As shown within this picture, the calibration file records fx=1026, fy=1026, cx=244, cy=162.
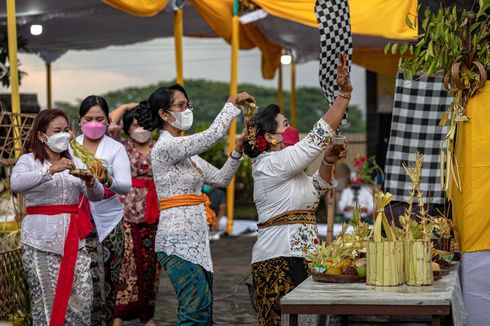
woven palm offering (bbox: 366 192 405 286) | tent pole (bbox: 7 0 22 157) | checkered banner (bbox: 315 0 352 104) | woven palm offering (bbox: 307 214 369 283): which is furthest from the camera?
tent pole (bbox: 7 0 22 157)

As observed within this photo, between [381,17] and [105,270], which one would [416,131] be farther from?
[381,17]

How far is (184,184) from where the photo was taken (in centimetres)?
600

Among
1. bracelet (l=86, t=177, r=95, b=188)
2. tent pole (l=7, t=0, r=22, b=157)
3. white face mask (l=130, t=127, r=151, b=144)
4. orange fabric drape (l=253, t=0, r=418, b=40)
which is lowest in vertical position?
bracelet (l=86, t=177, r=95, b=188)

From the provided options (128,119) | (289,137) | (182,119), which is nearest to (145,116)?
(182,119)

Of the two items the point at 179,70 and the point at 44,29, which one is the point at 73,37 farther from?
the point at 179,70

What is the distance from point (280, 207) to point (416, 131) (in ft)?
5.87

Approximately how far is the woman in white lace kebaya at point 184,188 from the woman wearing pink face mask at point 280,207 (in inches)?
10.1

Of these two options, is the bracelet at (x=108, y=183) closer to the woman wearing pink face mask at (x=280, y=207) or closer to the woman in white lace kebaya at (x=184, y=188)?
the woman in white lace kebaya at (x=184, y=188)

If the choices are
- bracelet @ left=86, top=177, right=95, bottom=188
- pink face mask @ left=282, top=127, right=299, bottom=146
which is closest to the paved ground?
pink face mask @ left=282, top=127, right=299, bottom=146

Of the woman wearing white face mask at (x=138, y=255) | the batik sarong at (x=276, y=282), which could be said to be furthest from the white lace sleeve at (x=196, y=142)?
the woman wearing white face mask at (x=138, y=255)

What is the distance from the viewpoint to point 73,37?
51.4ft

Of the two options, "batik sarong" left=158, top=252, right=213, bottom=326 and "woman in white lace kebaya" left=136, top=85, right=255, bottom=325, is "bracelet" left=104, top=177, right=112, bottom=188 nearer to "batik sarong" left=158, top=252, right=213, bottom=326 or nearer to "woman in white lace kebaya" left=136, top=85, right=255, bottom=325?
"woman in white lace kebaya" left=136, top=85, right=255, bottom=325

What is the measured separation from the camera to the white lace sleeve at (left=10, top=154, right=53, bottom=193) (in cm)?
612

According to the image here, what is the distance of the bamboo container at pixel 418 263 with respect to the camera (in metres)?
4.54
